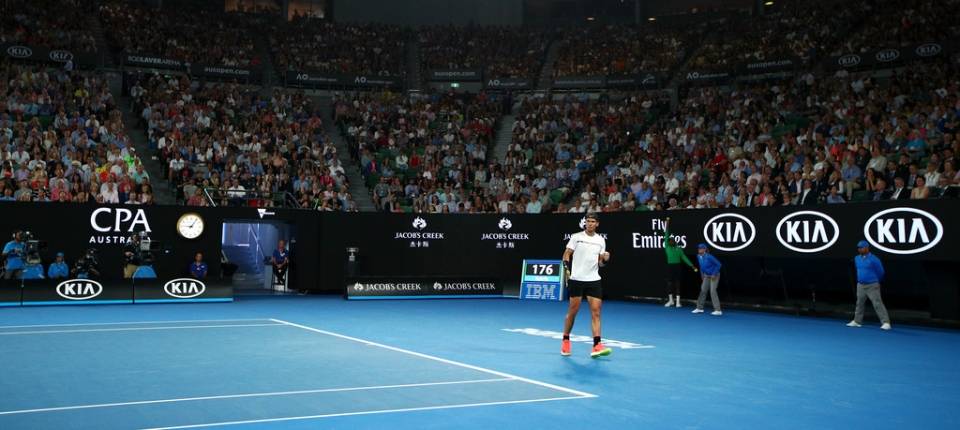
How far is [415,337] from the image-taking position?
14.9 m

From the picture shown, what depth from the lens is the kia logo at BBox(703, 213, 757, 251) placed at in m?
21.1

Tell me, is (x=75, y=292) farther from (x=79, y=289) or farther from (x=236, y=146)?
(x=236, y=146)

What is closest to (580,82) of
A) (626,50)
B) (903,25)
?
(626,50)

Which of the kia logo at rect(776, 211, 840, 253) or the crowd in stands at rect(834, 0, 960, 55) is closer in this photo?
the kia logo at rect(776, 211, 840, 253)

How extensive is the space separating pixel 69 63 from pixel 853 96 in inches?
1108

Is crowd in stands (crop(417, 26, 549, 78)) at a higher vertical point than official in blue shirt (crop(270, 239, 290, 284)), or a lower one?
higher

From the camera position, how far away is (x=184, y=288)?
905 inches

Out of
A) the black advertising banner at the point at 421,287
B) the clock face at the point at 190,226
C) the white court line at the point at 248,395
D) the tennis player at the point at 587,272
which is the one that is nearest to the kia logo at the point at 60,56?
the clock face at the point at 190,226

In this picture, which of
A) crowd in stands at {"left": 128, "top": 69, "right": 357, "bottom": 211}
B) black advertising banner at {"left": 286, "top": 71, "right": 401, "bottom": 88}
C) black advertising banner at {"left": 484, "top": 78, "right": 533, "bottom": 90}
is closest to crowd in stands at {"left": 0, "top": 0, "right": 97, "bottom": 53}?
crowd in stands at {"left": 128, "top": 69, "right": 357, "bottom": 211}

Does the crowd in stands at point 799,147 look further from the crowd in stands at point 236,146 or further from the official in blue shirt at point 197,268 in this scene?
the official in blue shirt at point 197,268

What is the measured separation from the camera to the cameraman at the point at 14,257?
70.8 feet

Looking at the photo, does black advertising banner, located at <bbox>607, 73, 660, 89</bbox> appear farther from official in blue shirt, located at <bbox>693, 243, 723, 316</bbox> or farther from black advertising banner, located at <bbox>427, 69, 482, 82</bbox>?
official in blue shirt, located at <bbox>693, 243, 723, 316</bbox>

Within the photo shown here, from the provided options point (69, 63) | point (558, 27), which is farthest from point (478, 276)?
point (558, 27)

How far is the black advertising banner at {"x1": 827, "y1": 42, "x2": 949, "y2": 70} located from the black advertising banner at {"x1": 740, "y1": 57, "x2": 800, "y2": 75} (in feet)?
5.36
